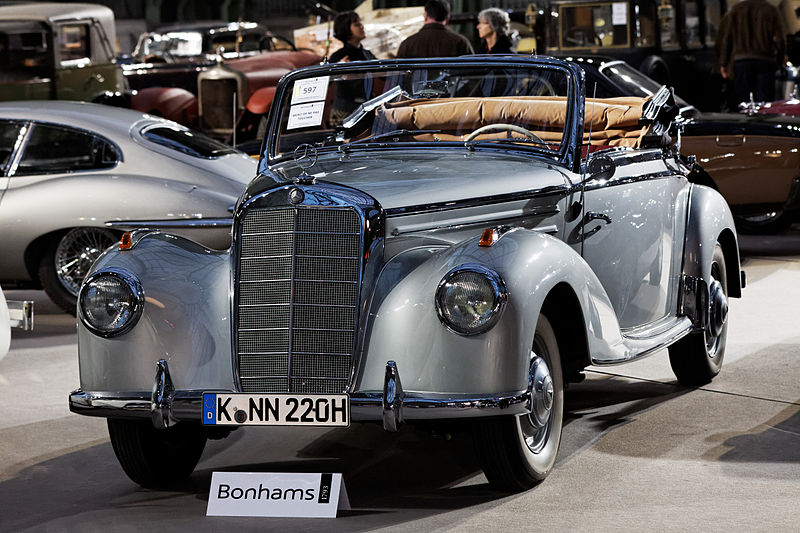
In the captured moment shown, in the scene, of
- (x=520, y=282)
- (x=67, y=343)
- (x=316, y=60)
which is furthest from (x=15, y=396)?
(x=316, y=60)

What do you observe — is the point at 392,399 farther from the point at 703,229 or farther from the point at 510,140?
the point at 703,229

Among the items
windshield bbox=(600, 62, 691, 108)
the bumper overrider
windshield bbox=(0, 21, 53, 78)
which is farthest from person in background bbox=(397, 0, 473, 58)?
the bumper overrider

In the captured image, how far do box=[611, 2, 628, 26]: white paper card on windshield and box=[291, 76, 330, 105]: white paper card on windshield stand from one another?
10.9m

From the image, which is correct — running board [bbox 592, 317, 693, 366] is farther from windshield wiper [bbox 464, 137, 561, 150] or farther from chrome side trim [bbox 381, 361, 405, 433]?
chrome side trim [bbox 381, 361, 405, 433]

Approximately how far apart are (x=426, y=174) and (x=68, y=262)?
4350 mm

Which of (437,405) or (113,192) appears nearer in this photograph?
(437,405)

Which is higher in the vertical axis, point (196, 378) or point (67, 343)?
point (196, 378)

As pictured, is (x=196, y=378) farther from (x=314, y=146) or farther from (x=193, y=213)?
(x=193, y=213)

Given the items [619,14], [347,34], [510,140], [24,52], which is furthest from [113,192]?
[619,14]

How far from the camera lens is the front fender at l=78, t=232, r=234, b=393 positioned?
4328 millimetres

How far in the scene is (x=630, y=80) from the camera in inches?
420

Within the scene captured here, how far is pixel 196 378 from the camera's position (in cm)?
431

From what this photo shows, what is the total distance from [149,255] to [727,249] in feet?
10.5

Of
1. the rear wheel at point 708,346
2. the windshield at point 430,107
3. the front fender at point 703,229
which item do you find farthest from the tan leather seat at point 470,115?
the rear wheel at point 708,346
